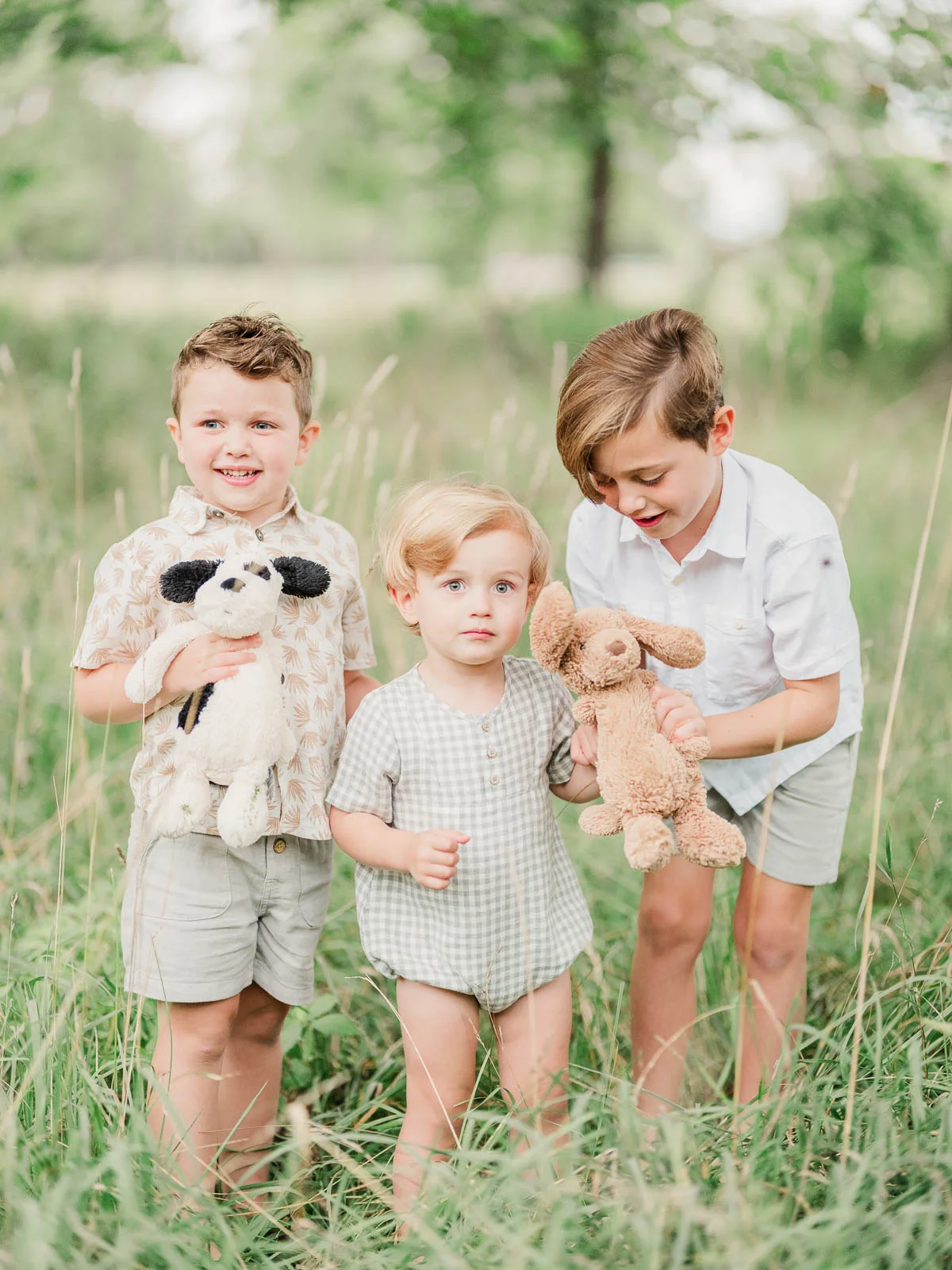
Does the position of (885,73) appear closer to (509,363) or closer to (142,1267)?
(509,363)

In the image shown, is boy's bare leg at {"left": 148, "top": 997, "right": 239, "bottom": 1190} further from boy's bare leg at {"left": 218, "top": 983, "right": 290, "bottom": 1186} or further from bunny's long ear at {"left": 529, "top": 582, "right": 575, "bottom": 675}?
bunny's long ear at {"left": 529, "top": 582, "right": 575, "bottom": 675}

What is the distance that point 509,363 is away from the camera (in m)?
8.68

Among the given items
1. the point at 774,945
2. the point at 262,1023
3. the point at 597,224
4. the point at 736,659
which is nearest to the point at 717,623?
the point at 736,659

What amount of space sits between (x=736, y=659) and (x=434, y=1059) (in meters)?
0.93

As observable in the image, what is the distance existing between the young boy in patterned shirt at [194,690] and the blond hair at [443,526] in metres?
0.18

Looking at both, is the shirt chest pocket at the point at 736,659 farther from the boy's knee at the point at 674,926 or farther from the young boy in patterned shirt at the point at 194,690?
the young boy in patterned shirt at the point at 194,690

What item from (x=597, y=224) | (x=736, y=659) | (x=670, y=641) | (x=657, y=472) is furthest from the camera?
(x=597, y=224)

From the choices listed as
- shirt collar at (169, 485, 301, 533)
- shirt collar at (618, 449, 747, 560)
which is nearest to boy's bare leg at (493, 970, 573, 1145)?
shirt collar at (618, 449, 747, 560)

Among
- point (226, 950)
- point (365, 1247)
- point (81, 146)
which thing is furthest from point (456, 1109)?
point (81, 146)

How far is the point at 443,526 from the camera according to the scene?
1778 millimetres

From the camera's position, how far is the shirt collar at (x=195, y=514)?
1.89m

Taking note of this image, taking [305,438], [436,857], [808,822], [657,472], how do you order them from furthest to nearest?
[808,822] < [305,438] < [657,472] < [436,857]

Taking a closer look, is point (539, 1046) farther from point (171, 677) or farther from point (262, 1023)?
point (171, 677)

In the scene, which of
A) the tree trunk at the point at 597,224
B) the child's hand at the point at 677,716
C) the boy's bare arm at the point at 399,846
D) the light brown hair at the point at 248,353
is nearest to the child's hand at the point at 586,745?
the child's hand at the point at 677,716
